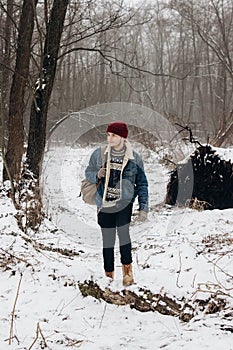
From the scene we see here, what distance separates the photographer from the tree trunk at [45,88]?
8.72m

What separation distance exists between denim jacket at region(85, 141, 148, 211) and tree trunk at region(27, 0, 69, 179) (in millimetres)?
4238

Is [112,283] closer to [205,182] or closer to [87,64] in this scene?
[205,182]

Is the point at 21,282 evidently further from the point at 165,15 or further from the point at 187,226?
the point at 165,15

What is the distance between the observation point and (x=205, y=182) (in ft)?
30.2

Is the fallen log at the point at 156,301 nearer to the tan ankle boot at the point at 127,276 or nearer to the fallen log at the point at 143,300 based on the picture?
the fallen log at the point at 143,300

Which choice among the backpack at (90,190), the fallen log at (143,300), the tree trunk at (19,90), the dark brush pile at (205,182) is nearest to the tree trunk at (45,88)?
the tree trunk at (19,90)

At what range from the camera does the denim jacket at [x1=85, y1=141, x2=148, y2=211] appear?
4637 mm

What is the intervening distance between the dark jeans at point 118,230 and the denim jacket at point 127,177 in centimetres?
12

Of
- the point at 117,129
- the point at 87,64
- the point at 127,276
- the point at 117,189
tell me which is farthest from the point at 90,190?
the point at 87,64

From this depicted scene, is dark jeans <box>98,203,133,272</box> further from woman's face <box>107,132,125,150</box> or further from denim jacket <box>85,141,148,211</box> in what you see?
woman's face <box>107,132,125,150</box>

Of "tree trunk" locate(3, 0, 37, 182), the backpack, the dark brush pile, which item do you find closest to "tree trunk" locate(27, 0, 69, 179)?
"tree trunk" locate(3, 0, 37, 182)

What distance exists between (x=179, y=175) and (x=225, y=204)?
4.02 feet

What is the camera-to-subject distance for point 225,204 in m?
9.05

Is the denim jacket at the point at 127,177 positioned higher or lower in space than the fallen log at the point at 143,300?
higher
